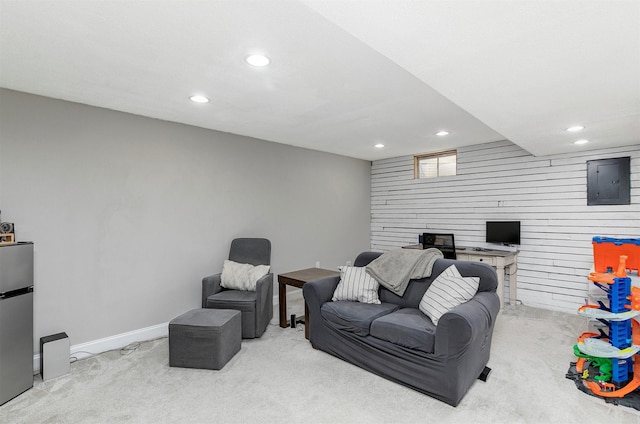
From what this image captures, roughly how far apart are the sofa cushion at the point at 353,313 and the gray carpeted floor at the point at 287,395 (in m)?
0.36

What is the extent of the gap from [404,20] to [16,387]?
3.58 m

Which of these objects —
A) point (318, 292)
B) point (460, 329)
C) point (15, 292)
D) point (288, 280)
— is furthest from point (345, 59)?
point (15, 292)

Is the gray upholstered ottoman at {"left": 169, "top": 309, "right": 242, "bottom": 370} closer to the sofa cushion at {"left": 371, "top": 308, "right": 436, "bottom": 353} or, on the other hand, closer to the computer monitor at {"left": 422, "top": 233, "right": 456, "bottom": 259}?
the sofa cushion at {"left": 371, "top": 308, "right": 436, "bottom": 353}

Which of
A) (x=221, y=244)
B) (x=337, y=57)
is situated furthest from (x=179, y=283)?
(x=337, y=57)

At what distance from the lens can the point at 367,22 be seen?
4.52 feet

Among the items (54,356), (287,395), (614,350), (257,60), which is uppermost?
(257,60)

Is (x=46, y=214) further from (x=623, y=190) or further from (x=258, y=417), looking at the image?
(x=623, y=190)

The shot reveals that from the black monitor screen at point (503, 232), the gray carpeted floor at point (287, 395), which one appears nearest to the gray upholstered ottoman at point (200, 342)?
the gray carpeted floor at point (287, 395)

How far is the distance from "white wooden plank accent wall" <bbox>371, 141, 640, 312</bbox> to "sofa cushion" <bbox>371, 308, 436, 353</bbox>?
2846mm

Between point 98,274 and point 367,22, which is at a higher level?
point 367,22

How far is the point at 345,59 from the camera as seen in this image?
2234 millimetres

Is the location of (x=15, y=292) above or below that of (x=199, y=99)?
below

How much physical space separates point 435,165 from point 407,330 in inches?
158

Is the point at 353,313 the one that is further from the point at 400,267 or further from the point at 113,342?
the point at 113,342
